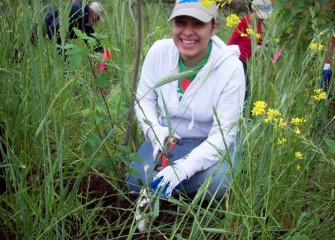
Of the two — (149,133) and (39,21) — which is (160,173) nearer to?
(149,133)

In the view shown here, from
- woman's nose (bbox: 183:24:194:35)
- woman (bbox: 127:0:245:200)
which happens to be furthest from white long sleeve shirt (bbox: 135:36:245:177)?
woman's nose (bbox: 183:24:194:35)

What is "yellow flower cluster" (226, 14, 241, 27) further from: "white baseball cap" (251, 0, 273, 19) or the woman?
the woman

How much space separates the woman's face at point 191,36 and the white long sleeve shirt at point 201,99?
0.06m

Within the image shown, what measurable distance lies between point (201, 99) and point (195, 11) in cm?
36

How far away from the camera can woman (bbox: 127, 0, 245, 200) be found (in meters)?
2.03

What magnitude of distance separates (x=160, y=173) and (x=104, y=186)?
36cm

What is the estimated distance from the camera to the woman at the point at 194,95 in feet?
6.64

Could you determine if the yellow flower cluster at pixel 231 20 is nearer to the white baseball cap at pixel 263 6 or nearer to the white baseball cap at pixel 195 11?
the white baseball cap at pixel 263 6

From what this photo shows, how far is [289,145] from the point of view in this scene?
1.70m

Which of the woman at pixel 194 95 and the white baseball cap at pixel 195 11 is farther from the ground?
the white baseball cap at pixel 195 11

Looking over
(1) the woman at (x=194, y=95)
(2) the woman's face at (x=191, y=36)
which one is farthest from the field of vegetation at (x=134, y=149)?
(2) the woman's face at (x=191, y=36)

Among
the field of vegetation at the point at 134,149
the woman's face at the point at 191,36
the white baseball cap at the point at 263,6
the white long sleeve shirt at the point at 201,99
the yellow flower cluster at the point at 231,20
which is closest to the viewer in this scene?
the field of vegetation at the point at 134,149

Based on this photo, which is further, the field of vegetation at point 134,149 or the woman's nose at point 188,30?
the woman's nose at point 188,30

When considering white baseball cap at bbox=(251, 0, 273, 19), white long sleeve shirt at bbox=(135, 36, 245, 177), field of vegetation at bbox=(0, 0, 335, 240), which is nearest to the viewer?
field of vegetation at bbox=(0, 0, 335, 240)
